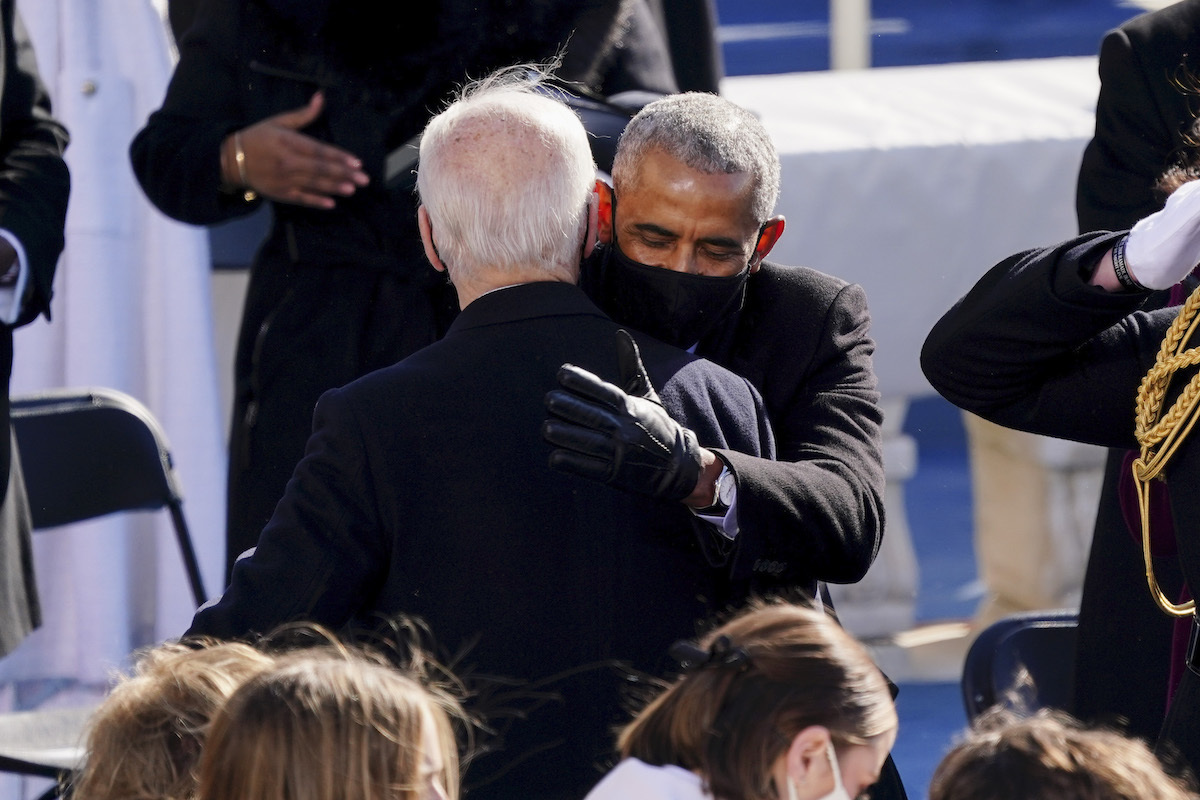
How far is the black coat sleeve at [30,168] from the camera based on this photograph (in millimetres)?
2840

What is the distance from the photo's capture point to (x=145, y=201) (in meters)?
3.77

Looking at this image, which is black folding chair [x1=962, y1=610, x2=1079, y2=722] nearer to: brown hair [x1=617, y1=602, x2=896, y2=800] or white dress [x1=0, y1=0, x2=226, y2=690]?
brown hair [x1=617, y1=602, x2=896, y2=800]

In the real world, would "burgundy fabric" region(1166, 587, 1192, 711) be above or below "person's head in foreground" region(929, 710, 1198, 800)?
below

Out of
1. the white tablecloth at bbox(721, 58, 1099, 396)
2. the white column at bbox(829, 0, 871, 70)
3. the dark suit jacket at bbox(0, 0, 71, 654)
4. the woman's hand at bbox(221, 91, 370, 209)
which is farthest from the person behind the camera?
the white column at bbox(829, 0, 871, 70)

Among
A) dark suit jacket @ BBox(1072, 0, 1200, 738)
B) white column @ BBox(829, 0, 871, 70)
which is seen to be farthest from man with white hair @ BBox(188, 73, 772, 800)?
white column @ BBox(829, 0, 871, 70)

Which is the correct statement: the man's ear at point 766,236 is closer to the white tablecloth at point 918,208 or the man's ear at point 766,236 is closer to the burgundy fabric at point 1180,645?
the burgundy fabric at point 1180,645

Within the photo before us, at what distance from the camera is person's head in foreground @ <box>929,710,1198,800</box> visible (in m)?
1.36

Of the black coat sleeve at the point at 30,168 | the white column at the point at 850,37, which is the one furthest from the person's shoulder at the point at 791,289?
the white column at the point at 850,37

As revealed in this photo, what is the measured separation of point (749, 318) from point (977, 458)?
7.84 ft

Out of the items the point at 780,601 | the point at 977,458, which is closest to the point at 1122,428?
the point at 780,601

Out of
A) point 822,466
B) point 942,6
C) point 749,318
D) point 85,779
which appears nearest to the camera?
point 85,779

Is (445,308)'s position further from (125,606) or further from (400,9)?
(125,606)

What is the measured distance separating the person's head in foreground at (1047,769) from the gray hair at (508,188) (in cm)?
71

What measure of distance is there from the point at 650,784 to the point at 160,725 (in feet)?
1.63
